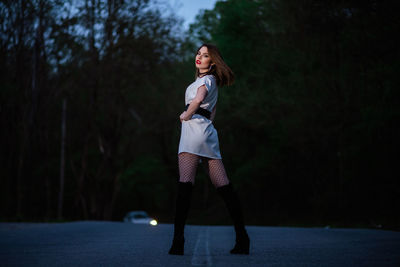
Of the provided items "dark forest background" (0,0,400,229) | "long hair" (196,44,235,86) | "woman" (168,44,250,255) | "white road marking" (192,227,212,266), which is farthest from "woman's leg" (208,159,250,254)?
"dark forest background" (0,0,400,229)

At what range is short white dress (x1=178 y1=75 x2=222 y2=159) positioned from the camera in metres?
5.27

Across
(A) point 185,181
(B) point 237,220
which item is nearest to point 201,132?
(A) point 185,181

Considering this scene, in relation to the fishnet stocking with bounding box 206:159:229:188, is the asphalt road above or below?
below

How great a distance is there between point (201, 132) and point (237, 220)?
34.5 inches

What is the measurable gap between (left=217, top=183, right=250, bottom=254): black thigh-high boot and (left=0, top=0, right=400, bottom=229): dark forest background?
9829 mm

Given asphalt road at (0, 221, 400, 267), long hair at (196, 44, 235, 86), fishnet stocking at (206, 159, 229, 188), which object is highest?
long hair at (196, 44, 235, 86)

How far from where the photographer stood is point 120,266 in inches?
169

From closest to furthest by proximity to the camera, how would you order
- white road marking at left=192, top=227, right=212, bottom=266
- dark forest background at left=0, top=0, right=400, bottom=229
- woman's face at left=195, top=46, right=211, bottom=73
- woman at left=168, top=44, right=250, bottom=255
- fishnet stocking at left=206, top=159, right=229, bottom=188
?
white road marking at left=192, top=227, right=212, bottom=266
woman at left=168, top=44, right=250, bottom=255
fishnet stocking at left=206, top=159, right=229, bottom=188
woman's face at left=195, top=46, right=211, bottom=73
dark forest background at left=0, top=0, right=400, bottom=229

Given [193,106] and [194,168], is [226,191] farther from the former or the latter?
[193,106]

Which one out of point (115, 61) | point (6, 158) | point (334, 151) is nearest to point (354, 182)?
point (334, 151)

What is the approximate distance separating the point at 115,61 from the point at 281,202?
13.1 meters

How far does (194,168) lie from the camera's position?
531cm

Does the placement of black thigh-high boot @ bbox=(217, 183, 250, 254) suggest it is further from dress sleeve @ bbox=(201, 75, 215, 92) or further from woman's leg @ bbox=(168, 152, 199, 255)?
dress sleeve @ bbox=(201, 75, 215, 92)

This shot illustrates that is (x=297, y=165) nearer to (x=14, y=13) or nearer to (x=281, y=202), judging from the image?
(x=281, y=202)
